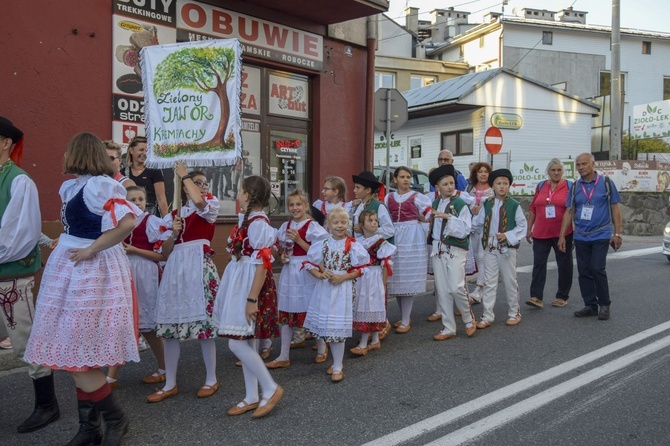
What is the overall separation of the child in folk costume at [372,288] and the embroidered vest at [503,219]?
1841 mm

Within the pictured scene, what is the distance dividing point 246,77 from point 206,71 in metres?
5.74

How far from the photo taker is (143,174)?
6.25m

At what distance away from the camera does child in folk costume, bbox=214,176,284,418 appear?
4.40 m

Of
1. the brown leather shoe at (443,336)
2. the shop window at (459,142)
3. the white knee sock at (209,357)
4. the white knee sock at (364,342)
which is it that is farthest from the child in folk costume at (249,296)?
the shop window at (459,142)

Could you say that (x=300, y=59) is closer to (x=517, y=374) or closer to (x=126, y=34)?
(x=126, y=34)

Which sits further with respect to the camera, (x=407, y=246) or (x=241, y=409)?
(x=407, y=246)

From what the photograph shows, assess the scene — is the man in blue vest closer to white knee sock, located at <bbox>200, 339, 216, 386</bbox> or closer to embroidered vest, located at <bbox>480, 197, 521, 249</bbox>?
embroidered vest, located at <bbox>480, 197, 521, 249</bbox>

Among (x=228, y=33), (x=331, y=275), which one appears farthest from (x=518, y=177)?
(x=331, y=275)

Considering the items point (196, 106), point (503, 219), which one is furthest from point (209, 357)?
point (503, 219)

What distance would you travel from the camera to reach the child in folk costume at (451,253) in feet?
21.9

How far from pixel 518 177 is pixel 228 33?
15.6m

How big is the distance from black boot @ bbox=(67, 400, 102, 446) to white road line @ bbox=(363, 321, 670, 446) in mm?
1687

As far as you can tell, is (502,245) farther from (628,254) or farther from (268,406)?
(628,254)

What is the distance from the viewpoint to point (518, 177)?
897 inches
